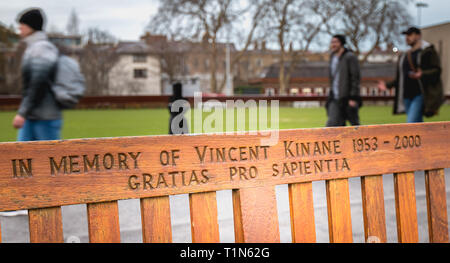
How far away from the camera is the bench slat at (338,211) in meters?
1.69

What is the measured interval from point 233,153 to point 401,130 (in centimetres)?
65

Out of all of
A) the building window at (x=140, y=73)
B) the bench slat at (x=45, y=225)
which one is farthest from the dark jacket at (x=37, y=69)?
the building window at (x=140, y=73)

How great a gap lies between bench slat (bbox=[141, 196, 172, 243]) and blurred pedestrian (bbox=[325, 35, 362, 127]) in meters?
5.08

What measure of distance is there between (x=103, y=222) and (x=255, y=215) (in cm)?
49

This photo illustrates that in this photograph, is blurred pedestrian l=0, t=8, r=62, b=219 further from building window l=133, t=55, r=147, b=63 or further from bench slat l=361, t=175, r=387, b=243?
building window l=133, t=55, r=147, b=63

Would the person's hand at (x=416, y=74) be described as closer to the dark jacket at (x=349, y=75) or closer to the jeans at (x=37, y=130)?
the dark jacket at (x=349, y=75)

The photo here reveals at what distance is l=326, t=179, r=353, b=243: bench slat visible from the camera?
1.69 metres

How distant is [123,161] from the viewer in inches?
55.7

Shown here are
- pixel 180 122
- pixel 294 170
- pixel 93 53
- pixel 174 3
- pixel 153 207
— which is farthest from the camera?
pixel 93 53

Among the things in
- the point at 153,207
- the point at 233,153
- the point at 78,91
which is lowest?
the point at 153,207

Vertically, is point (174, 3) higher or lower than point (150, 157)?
higher

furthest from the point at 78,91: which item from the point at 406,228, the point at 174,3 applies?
the point at 174,3

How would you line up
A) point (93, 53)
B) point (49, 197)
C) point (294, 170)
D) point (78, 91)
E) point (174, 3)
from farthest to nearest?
point (93, 53) → point (174, 3) → point (78, 91) → point (294, 170) → point (49, 197)

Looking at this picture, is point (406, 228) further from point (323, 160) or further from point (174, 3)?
point (174, 3)
